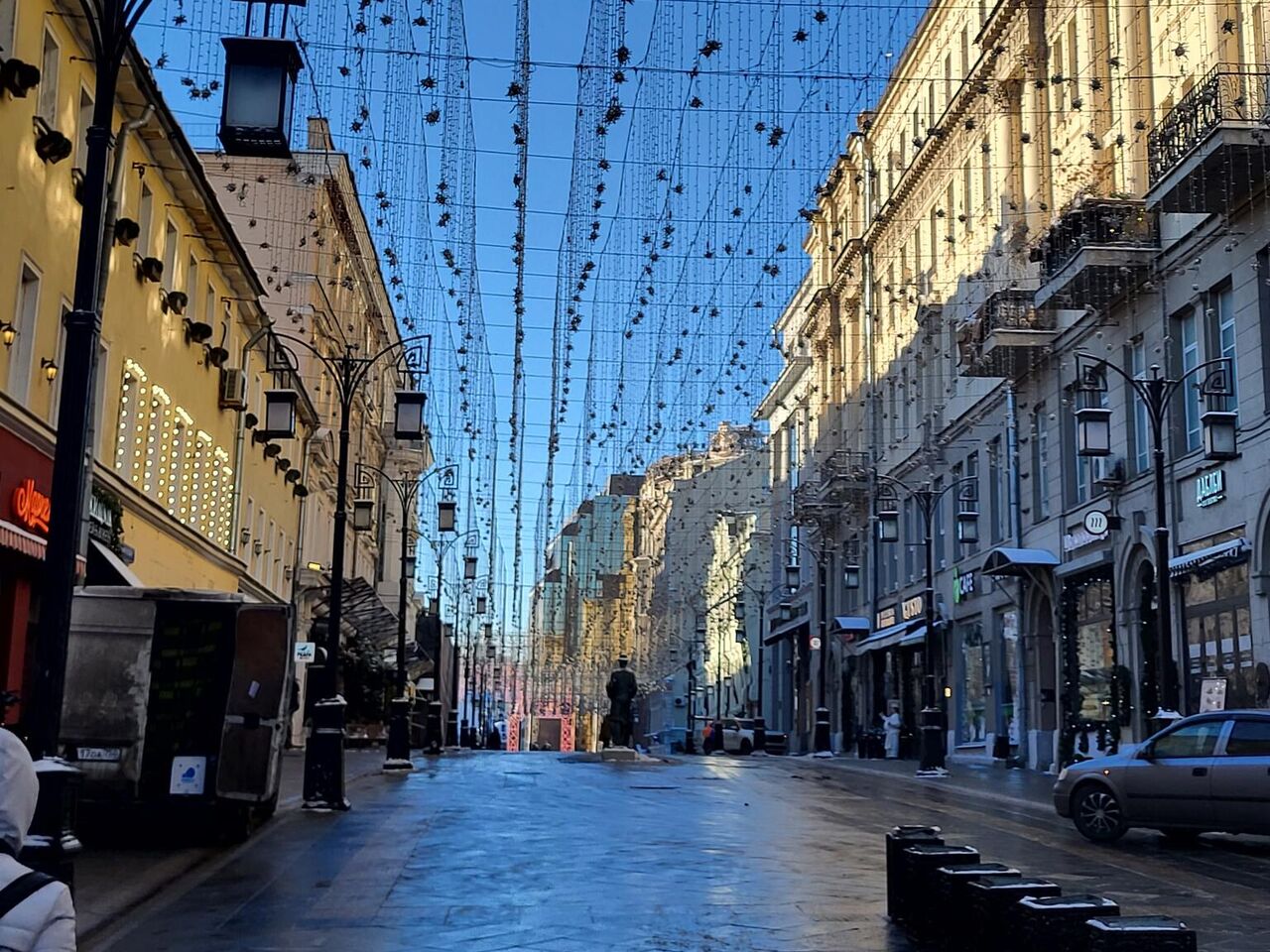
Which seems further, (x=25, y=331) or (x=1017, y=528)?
(x=1017, y=528)

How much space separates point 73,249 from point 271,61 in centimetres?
1198

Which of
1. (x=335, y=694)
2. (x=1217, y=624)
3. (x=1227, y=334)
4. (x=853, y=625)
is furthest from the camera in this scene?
(x=853, y=625)

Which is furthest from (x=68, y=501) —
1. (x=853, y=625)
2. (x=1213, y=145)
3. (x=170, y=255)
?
(x=853, y=625)

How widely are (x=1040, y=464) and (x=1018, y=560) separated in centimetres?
329

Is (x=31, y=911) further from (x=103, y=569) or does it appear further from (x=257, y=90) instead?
(x=103, y=569)

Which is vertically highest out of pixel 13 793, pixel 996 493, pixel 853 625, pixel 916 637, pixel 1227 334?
pixel 1227 334

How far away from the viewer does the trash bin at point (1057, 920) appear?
6.89m

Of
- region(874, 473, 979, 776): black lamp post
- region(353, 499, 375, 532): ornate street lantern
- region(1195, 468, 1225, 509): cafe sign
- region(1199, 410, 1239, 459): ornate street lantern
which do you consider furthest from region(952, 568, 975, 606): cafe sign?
region(1199, 410, 1239, 459): ornate street lantern

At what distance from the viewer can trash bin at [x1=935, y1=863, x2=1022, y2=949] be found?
28.4 feet

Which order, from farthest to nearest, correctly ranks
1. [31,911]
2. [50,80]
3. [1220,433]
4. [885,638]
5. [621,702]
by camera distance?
[885,638] → [621,702] → [1220,433] → [50,80] → [31,911]

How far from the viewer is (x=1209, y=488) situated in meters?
28.0

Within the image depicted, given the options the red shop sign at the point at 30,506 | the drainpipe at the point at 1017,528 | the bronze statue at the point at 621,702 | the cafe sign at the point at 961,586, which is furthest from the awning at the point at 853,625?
the red shop sign at the point at 30,506

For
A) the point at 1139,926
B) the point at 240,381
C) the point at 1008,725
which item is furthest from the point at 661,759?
the point at 1139,926

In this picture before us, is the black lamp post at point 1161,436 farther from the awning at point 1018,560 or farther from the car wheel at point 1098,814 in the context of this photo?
the awning at point 1018,560
